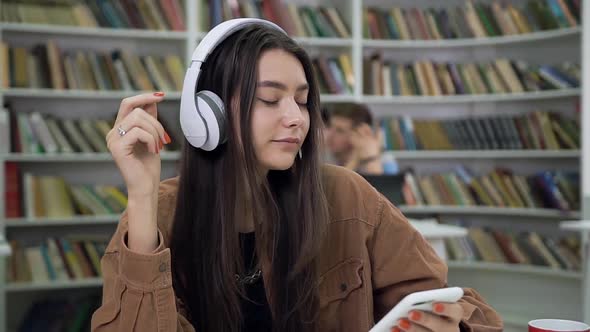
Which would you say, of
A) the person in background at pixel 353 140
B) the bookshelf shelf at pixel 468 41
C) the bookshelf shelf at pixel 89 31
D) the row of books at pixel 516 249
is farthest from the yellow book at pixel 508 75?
the bookshelf shelf at pixel 89 31

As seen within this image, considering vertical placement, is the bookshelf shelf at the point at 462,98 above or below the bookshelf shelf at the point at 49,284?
above

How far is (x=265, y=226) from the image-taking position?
4.23ft

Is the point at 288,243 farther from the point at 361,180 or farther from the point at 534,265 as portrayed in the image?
the point at 534,265

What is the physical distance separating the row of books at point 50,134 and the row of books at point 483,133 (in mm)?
1925

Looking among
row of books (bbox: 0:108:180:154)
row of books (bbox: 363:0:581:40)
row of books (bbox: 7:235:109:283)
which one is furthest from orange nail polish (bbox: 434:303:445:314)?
row of books (bbox: 363:0:581:40)

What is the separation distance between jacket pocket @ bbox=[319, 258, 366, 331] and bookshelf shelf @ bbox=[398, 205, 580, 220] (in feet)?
9.86

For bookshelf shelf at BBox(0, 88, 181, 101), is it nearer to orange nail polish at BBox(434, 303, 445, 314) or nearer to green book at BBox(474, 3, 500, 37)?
green book at BBox(474, 3, 500, 37)

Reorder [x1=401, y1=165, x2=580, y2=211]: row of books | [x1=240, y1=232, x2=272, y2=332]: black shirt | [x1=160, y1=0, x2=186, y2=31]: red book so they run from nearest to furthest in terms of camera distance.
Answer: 1. [x1=240, y1=232, x2=272, y2=332]: black shirt
2. [x1=160, y1=0, x2=186, y2=31]: red book
3. [x1=401, y1=165, x2=580, y2=211]: row of books

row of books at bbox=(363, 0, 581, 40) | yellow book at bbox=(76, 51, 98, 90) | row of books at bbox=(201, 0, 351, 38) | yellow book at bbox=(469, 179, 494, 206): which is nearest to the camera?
yellow book at bbox=(76, 51, 98, 90)

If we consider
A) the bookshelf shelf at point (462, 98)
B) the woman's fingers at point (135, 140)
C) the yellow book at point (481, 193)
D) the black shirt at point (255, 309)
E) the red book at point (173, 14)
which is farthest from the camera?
the yellow book at point (481, 193)

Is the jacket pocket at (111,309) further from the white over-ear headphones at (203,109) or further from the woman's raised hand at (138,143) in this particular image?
the white over-ear headphones at (203,109)

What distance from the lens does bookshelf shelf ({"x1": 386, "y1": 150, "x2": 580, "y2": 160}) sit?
4246 millimetres

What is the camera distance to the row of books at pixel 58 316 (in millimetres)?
3775

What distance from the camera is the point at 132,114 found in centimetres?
107
